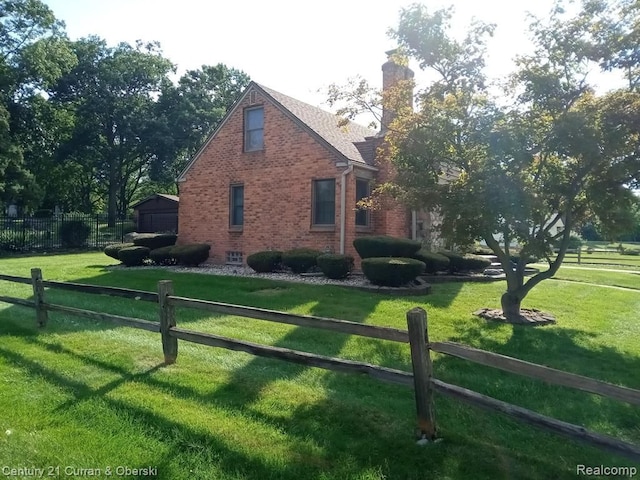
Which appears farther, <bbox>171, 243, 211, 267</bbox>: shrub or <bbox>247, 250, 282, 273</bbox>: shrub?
<bbox>171, 243, 211, 267</bbox>: shrub

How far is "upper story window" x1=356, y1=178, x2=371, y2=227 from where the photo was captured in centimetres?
1525

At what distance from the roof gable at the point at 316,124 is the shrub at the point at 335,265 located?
3562 millimetres

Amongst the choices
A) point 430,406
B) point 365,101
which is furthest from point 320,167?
point 430,406

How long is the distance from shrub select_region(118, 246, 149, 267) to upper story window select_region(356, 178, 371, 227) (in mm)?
8078

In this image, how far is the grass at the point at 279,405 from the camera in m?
3.45

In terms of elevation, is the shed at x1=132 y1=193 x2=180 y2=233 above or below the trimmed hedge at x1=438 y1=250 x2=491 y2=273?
above

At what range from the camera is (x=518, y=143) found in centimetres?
745

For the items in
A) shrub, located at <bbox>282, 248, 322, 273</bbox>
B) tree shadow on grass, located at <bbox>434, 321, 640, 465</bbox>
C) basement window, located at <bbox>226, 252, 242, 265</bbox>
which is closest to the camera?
tree shadow on grass, located at <bbox>434, 321, 640, 465</bbox>

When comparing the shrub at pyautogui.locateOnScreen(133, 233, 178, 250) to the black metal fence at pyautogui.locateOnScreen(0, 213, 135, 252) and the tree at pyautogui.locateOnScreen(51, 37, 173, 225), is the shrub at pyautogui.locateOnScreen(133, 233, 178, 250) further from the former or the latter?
the tree at pyautogui.locateOnScreen(51, 37, 173, 225)

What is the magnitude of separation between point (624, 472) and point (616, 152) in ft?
18.1

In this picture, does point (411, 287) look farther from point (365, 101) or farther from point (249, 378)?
point (249, 378)

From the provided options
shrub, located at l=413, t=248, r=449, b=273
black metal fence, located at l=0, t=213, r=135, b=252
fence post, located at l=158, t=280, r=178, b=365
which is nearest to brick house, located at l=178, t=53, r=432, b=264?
shrub, located at l=413, t=248, r=449, b=273

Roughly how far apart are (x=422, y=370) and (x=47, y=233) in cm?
2877

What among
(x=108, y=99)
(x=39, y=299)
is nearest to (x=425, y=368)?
(x=39, y=299)
